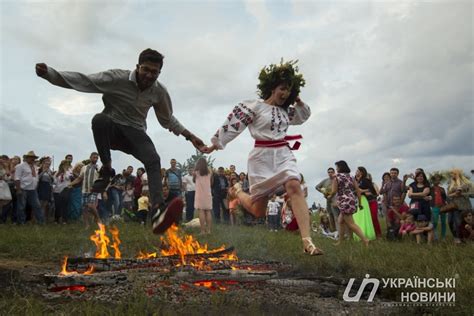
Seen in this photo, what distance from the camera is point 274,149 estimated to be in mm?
5848

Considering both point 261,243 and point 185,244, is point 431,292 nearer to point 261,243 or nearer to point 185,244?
point 185,244

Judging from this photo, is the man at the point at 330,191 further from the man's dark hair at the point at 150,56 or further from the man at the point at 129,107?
the man's dark hair at the point at 150,56

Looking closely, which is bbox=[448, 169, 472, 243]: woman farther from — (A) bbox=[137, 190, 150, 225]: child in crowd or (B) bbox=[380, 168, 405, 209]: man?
→ (A) bbox=[137, 190, 150, 225]: child in crowd

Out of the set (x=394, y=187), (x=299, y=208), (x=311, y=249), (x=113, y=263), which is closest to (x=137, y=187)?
(x=394, y=187)

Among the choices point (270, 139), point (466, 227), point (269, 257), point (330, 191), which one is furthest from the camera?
point (330, 191)

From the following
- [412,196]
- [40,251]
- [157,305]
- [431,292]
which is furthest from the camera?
[412,196]

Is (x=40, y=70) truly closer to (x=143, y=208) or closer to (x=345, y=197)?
(x=345, y=197)

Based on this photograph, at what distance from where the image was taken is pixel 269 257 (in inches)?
300

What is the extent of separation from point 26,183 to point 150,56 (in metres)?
7.44

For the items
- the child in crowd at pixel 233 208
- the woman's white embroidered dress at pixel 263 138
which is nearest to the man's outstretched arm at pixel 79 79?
the woman's white embroidered dress at pixel 263 138

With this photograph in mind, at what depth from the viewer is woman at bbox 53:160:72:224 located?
41.0 feet

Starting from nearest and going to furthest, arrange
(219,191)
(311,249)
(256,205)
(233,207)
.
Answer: (311,249) < (256,205) < (233,207) < (219,191)

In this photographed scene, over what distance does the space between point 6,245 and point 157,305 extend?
5225 millimetres

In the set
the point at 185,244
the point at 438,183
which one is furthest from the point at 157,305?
the point at 438,183
